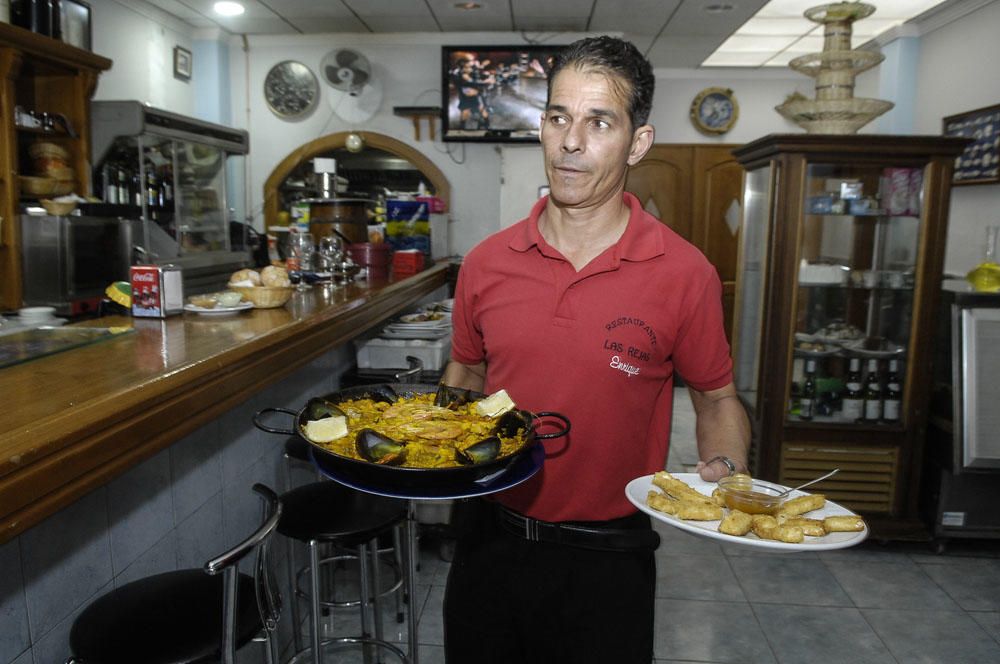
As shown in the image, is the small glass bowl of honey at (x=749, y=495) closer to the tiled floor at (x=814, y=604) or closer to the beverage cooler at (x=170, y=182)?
the tiled floor at (x=814, y=604)

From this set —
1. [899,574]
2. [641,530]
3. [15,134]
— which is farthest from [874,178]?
[15,134]

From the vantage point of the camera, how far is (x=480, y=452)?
1254mm

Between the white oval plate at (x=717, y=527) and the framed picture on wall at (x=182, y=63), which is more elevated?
the framed picture on wall at (x=182, y=63)

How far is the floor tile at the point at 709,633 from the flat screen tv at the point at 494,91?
14.5 ft

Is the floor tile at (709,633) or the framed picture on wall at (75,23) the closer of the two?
the floor tile at (709,633)

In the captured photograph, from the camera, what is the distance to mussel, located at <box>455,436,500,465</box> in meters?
1.24

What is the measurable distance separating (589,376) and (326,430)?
0.57 m

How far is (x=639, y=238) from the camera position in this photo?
165 cm

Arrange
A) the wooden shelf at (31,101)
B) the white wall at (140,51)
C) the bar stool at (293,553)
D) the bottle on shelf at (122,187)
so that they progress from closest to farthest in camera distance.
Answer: the bar stool at (293,553)
the wooden shelf at (31,101)
the bottle on shelf at (122,187)
the white wall at (140,51)

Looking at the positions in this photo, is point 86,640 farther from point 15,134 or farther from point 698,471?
point 15,134

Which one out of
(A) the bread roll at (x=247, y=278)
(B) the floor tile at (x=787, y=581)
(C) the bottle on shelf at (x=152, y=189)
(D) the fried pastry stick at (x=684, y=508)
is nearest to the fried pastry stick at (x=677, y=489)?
(D) the fried pastry stick at (x=684, y=508)

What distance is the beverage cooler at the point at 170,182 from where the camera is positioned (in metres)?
4.90

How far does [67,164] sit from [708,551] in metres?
4.68

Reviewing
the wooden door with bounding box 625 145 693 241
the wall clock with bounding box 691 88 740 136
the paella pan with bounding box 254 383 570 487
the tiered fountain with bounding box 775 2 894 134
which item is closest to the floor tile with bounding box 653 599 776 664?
the paella pan with bounding box 254 383 570 487
